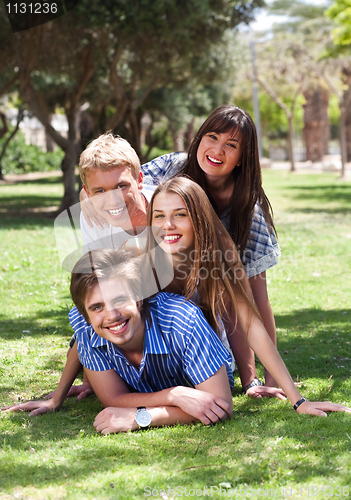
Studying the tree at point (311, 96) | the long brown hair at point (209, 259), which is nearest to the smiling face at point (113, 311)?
the long brown hair at point (209, 259)

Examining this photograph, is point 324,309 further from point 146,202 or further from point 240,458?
point 240,458

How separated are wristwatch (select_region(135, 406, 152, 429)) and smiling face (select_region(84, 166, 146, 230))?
1158 mm

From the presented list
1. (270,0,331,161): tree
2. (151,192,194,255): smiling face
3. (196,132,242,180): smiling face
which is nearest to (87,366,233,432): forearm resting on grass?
A: (151,192,194,255): smiling face

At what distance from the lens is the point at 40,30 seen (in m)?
12.4

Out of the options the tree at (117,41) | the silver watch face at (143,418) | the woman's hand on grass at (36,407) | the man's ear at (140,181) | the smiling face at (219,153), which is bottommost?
the woman's hand on grass at (36,407)

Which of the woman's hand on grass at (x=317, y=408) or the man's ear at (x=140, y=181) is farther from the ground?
the man's ear at (x=140, y=181)

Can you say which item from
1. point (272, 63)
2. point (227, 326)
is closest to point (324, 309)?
point (227, 326)

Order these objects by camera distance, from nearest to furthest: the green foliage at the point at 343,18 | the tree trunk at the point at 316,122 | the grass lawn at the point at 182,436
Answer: the grass lawn at the point at 182,436 < the green foliage at the point at 343,18 < the tree trunk at the point at 316,122

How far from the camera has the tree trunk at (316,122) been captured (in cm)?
3709

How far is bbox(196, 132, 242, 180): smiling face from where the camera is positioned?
371cm

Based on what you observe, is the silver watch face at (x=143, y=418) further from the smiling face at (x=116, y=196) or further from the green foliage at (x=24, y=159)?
the green foliage at (x=24, y=159)

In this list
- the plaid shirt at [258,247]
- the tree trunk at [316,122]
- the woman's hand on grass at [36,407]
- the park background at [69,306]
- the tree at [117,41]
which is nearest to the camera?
the park background at [69,306]

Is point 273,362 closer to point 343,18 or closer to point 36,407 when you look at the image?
point 36,407

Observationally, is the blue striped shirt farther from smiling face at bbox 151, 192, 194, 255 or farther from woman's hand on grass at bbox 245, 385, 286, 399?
woman's hand on grass at bbox 245, 385, 286, 399
